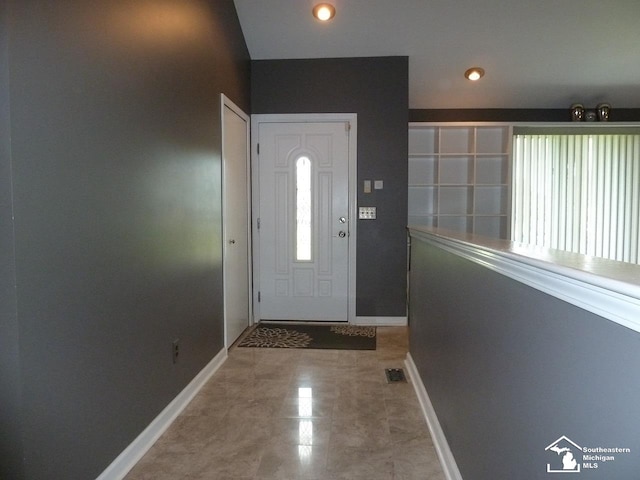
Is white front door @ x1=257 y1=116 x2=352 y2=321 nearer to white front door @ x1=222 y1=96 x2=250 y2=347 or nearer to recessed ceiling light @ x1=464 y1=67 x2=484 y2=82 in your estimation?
white front door @ x1=222 y1=96 x2=250 y2=347

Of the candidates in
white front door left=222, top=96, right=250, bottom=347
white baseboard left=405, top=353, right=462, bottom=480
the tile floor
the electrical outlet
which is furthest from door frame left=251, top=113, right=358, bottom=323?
the electrical outlet

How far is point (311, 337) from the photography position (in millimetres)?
3805

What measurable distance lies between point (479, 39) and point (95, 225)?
362 centimetres

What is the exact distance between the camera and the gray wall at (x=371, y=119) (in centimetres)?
405

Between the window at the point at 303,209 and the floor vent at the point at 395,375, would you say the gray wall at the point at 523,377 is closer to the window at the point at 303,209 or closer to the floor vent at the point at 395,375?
the floor vent at the point at 395,375

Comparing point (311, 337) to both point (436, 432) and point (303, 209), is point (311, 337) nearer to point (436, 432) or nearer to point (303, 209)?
point (303, 209)

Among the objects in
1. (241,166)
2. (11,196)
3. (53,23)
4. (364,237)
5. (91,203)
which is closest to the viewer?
(11,196)

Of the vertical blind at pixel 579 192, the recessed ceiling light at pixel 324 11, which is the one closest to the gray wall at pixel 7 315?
the recessed ceiling light at pixel 324 11

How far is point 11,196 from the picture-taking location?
121cm

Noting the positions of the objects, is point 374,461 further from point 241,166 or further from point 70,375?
point 241,166

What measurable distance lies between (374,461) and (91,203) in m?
1.61

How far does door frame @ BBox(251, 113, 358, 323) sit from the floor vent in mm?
1206

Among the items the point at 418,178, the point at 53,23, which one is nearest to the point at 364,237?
the point at 418,178

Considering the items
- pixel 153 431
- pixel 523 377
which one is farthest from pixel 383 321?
pixel 523 377
